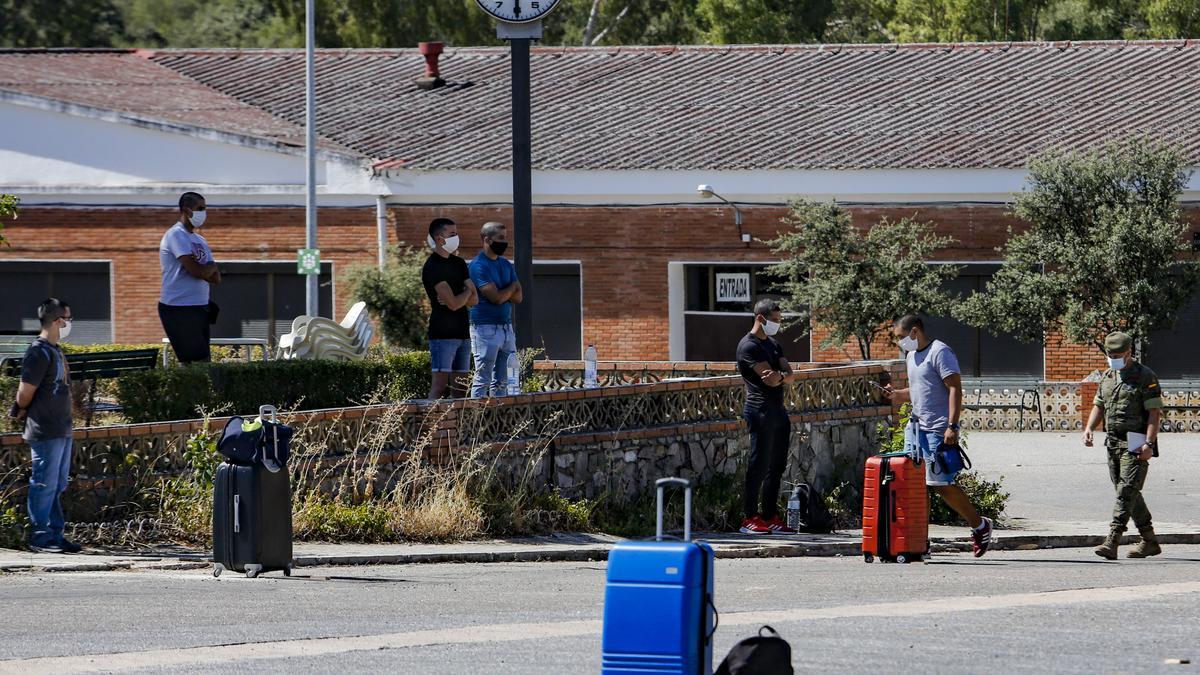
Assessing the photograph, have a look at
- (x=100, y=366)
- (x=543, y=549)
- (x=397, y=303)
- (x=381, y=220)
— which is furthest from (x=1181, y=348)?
(x=100, y=366)

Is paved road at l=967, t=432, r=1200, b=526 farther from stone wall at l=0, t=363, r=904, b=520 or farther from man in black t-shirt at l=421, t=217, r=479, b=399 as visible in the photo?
man in black t-shirt at l=421, t=217, r=479, b=399

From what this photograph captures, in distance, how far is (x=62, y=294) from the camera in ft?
113

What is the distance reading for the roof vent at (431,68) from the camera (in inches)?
1475

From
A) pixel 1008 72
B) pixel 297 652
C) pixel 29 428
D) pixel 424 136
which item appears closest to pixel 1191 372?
pixel 1008 72

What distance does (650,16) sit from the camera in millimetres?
56219

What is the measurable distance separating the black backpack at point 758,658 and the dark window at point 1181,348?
2424 centimetres

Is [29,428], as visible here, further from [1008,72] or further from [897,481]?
[1008,72]

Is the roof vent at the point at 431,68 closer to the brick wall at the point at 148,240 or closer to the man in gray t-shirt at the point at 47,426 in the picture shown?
the brick wall at the point at 148,240

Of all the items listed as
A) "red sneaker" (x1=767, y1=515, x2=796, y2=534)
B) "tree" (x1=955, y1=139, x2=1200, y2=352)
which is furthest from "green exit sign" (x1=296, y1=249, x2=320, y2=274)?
"red sneaker" (x1=767, y1=515, x2=796, y2=534)

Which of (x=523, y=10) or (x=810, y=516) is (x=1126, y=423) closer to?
(x=810, y=516)

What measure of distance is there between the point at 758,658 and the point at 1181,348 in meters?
24.7

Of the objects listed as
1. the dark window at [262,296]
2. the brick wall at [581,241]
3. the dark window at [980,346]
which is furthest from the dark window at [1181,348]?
the dark window at [262,296]

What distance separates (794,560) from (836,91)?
21825mm

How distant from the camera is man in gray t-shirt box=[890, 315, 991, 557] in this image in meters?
14.1
